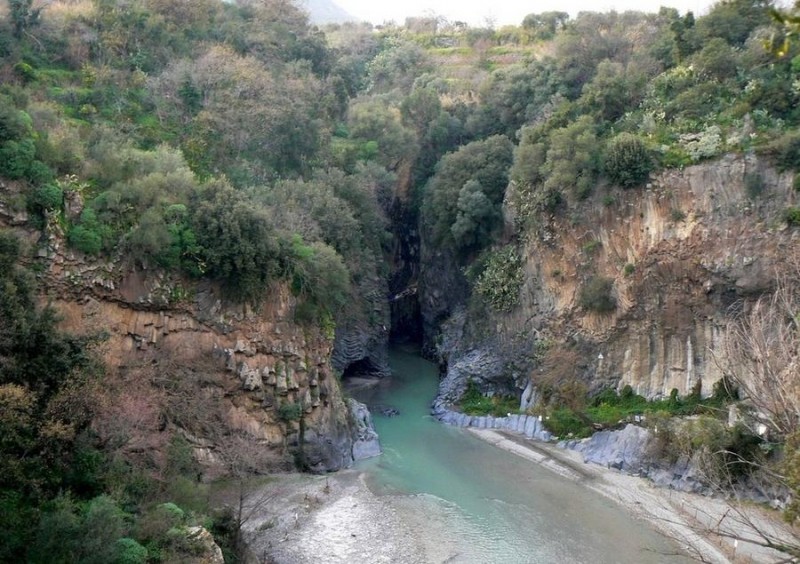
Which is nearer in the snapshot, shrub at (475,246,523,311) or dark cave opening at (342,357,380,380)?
shrub at (475,246,523,311)

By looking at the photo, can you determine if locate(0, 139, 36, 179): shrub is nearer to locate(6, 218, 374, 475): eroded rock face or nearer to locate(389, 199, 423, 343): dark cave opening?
locate(6, 218, 374, 475): eroded rock face

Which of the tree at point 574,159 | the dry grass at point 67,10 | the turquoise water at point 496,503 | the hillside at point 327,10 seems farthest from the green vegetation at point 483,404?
the hillside at point 327,10

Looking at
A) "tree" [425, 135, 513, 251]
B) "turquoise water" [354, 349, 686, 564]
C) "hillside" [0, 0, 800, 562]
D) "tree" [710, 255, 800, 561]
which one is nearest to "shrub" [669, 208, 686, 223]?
"hillside" [0, 0, 800, 562]

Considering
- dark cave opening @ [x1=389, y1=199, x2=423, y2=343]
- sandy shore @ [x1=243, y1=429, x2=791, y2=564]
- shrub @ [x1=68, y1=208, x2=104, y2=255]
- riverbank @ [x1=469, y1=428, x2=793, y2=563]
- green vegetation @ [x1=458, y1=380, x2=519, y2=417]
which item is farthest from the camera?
dark cave opening @ [x1=389, y1=199, x2=423, y2=343]

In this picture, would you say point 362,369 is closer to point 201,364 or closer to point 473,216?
point 473,216

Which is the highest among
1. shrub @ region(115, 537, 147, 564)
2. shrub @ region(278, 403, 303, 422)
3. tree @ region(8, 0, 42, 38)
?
tree @ region(8, 0, 42, 38)

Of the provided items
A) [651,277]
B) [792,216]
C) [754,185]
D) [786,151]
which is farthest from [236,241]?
[786,151]

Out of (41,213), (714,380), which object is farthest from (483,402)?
(41,213)
